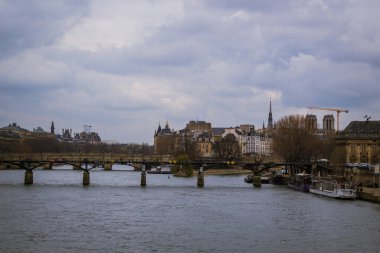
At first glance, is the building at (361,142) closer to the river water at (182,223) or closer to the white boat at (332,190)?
the white boat at (332,190)

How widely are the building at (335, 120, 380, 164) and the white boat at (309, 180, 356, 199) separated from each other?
93.6ft

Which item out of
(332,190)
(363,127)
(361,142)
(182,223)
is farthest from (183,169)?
(182,223)

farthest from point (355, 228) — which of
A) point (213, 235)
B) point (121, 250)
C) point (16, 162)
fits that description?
point (16, 162)

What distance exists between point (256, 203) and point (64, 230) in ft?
87.1

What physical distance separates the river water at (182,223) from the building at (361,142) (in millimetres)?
41342

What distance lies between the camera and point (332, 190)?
77750mm

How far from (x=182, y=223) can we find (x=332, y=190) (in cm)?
3277

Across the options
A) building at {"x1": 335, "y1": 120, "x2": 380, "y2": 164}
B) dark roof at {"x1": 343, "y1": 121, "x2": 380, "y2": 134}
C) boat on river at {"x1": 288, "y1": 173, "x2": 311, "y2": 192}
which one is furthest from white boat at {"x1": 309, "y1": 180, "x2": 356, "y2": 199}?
dark roof at {"x1": 343, "y1": 121, "x2": 380, "y2": 134}

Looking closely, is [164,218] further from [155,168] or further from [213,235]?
[155,168]

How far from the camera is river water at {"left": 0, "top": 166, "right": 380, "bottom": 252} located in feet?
132

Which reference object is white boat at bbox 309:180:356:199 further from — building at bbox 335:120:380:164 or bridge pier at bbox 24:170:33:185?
bridge pier at bbox 24:170:33:185

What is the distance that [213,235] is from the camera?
145 feet

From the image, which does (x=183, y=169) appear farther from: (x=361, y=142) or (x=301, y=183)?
(x=301, y=183)

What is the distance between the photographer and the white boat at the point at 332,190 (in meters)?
73.1
